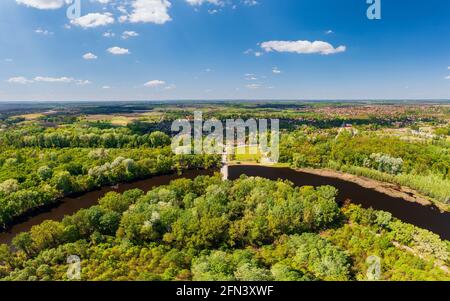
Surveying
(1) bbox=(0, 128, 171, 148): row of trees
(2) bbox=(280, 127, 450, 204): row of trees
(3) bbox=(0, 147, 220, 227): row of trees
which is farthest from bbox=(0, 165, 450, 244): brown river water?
(1) bbox=(0, 128, 171, 148): row of trees

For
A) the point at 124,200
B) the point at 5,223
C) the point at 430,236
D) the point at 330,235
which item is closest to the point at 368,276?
the point at 330,235

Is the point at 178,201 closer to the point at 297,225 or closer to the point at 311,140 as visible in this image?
the point at 297,225

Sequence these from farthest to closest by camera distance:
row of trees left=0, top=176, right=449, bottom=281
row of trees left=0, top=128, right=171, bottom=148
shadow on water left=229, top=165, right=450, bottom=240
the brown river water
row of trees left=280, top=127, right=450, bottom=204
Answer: row of trees left=0, top=128, right=171, bottom=148, row of trees left=280, top=127, right=450, bottom=204, shadow on water left=229, top=165, right=450, bottom=240, the brown river water, row of trees left=0, top=176, right=449, bottom=281

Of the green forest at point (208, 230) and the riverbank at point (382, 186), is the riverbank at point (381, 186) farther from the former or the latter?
the green forest at point (208, 230)

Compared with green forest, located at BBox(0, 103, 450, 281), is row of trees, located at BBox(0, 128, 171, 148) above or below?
above

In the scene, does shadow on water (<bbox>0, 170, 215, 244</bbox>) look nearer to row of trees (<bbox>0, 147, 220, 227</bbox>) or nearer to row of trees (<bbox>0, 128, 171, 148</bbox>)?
row of trees (<bbox>0, 147, 220, 227</bbox>)

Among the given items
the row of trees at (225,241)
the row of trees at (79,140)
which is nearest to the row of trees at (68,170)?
the row of trees at (79,140)

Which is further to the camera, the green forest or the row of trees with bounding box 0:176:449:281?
the green forest

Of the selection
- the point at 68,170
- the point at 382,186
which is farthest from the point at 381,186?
the point at 68,170

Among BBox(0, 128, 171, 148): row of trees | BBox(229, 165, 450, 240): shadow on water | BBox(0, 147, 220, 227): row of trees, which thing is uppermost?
BBox(0, 128, 171, 148): row of trees
